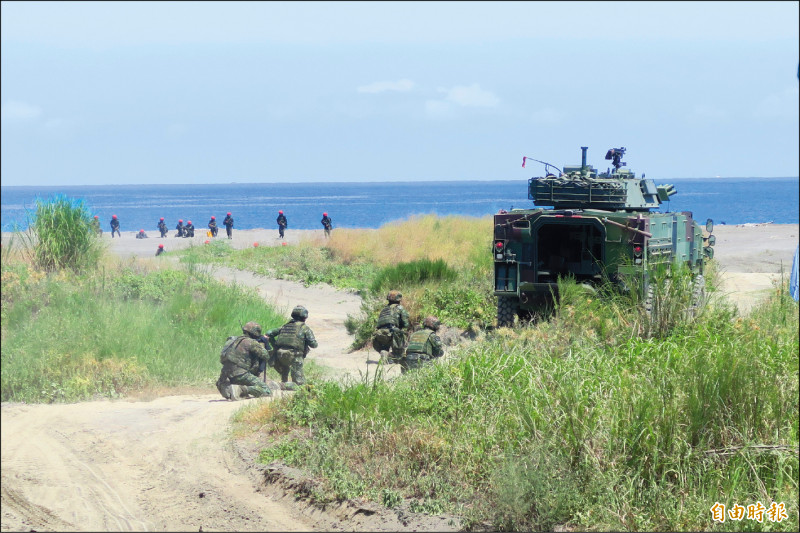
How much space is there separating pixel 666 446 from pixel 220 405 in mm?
4856

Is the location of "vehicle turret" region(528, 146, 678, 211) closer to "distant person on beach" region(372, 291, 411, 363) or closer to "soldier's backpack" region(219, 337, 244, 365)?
"distant person on beach" region(372, 291, 411, 363)

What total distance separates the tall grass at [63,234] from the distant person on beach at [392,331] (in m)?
4.04

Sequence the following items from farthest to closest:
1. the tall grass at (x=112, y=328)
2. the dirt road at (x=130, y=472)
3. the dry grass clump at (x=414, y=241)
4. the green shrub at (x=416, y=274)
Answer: the dry grass clump at (x=414, y=241), the green shrub at (x=416, y=274), the tall grass at (x=112, y=328), the dirt road at (x=130, y=472)

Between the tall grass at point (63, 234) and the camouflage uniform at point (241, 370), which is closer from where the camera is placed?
the camouflage uniform at point (241, 370)

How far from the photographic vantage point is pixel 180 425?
8797 mm

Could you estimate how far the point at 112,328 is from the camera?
10195mm

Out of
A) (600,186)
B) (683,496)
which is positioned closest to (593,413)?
(683,496)

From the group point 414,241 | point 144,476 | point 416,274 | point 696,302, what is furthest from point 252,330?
point 414,241

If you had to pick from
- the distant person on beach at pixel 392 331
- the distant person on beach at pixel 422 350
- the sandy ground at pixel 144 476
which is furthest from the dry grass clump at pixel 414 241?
the sandy ground at pixel 144 476

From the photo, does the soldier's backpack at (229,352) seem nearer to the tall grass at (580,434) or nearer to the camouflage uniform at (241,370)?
the camouflage uniform at (241,370)

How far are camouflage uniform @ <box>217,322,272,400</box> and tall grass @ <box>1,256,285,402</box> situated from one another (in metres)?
0.69

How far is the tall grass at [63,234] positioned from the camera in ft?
40.1

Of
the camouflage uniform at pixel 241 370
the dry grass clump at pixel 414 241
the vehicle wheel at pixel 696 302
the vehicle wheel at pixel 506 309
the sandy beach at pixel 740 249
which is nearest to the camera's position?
the vehicle wheel at pixel 696 302

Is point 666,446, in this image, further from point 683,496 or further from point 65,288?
point 65,288
